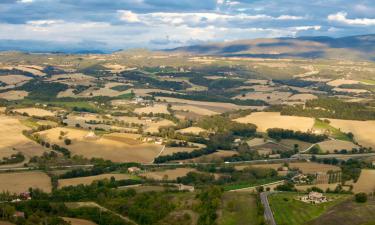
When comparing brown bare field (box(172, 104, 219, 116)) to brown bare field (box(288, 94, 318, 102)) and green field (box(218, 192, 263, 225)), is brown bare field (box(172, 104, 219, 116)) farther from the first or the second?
Result: green field (box(218, 192, 263, 225))

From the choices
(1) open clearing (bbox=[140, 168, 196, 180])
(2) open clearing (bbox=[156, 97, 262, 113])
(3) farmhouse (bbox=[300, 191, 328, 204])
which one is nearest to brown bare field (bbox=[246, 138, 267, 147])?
(1) open clearing (bbox=[140, 168, 196, 180])

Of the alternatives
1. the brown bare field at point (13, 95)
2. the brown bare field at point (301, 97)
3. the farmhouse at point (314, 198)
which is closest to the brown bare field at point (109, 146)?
the farmhouse at point (314, 198)

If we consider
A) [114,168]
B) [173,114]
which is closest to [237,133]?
[173,114]

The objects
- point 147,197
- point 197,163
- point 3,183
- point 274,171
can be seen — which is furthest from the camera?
point 197,163

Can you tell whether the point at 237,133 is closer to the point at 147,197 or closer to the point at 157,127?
the point at 157,127

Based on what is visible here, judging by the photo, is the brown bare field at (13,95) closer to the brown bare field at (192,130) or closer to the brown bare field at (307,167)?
the brown bare field at (192,130)

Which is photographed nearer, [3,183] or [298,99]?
[3,183]
